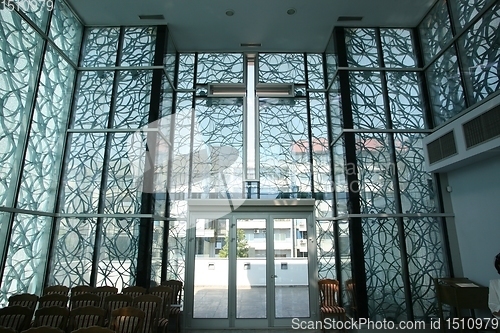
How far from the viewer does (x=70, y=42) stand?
17.2 feet

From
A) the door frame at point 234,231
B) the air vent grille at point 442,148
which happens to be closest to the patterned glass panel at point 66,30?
the door frame at point 234,231

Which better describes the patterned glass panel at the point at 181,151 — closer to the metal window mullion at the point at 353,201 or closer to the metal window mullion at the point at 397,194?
the metal window mullion at the point at 353,201

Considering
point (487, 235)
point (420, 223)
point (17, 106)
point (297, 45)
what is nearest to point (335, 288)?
point (420, 223)

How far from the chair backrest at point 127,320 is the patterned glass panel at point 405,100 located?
4770mm

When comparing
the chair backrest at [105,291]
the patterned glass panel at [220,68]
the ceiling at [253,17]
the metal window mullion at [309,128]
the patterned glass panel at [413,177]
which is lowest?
the chair backrest at [105,291]

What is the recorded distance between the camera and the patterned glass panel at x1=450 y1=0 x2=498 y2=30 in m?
4.20

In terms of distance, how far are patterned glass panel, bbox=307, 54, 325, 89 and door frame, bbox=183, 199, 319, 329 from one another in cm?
248

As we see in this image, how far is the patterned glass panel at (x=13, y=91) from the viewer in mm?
3787

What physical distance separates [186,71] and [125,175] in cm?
268

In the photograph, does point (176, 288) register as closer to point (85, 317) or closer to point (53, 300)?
point (53, 300)

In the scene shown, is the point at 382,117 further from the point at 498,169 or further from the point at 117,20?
the point at 117,20

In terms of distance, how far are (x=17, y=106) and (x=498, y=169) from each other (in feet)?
21.0

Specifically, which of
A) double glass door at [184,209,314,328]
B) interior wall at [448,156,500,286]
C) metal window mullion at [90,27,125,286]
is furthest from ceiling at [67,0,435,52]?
double glass door at [184,209,314,328]

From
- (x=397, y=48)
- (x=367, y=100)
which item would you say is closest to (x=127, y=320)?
(x=367, y=100)
